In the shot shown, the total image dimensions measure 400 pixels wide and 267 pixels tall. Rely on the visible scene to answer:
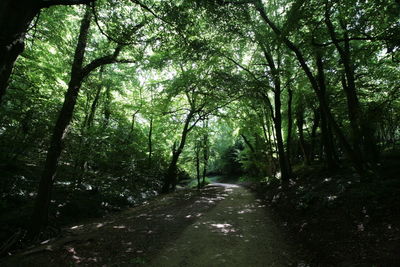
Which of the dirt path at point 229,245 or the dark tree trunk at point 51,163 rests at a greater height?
the dark tree trunk at point 51,163

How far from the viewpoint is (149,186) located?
677 inches

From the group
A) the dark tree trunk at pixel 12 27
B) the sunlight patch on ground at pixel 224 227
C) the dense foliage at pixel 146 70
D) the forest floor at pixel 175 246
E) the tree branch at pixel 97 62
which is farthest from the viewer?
the tree branch at pixel 97 62

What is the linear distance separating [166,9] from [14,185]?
9.03 meters

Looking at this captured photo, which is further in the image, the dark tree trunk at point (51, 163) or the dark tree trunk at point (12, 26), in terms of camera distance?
the dark tree trunk at point (51, 163)

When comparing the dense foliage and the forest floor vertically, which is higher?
the dense foliage

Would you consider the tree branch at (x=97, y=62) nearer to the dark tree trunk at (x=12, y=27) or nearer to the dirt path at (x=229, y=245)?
the dark tree trunk at (x=12, y=27)

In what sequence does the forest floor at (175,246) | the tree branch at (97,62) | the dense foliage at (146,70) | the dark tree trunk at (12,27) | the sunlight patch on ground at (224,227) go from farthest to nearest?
the tree branch at (97,62)
the sunlight patch on ground at (224,227)
the dense foliage at (146,70)
the forest floor at (175,246)
the dark tree trunk at (12,27)

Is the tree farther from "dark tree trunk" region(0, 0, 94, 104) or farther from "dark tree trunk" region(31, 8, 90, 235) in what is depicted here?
"dark tree trunk" region(0, 0, 94, 104)

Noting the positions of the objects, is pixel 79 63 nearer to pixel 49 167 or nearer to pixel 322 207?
pixel 49 167

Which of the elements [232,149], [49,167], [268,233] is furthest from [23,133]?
[232,149]

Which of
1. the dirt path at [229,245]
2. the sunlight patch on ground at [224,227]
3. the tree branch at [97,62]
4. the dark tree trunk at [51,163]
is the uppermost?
the tree branch at [97,62]

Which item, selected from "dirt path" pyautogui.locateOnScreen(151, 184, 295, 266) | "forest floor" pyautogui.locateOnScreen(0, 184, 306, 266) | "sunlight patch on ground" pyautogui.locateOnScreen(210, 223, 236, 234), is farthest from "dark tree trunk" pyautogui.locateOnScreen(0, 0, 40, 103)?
"sunlight patch on ground" pyautogui.locateOnScreen(210, 223, 236, 234)

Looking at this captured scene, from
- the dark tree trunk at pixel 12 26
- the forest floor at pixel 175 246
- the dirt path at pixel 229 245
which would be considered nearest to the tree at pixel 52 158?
the forest floor at pixel 175 246

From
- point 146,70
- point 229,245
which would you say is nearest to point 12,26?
point 229,245
